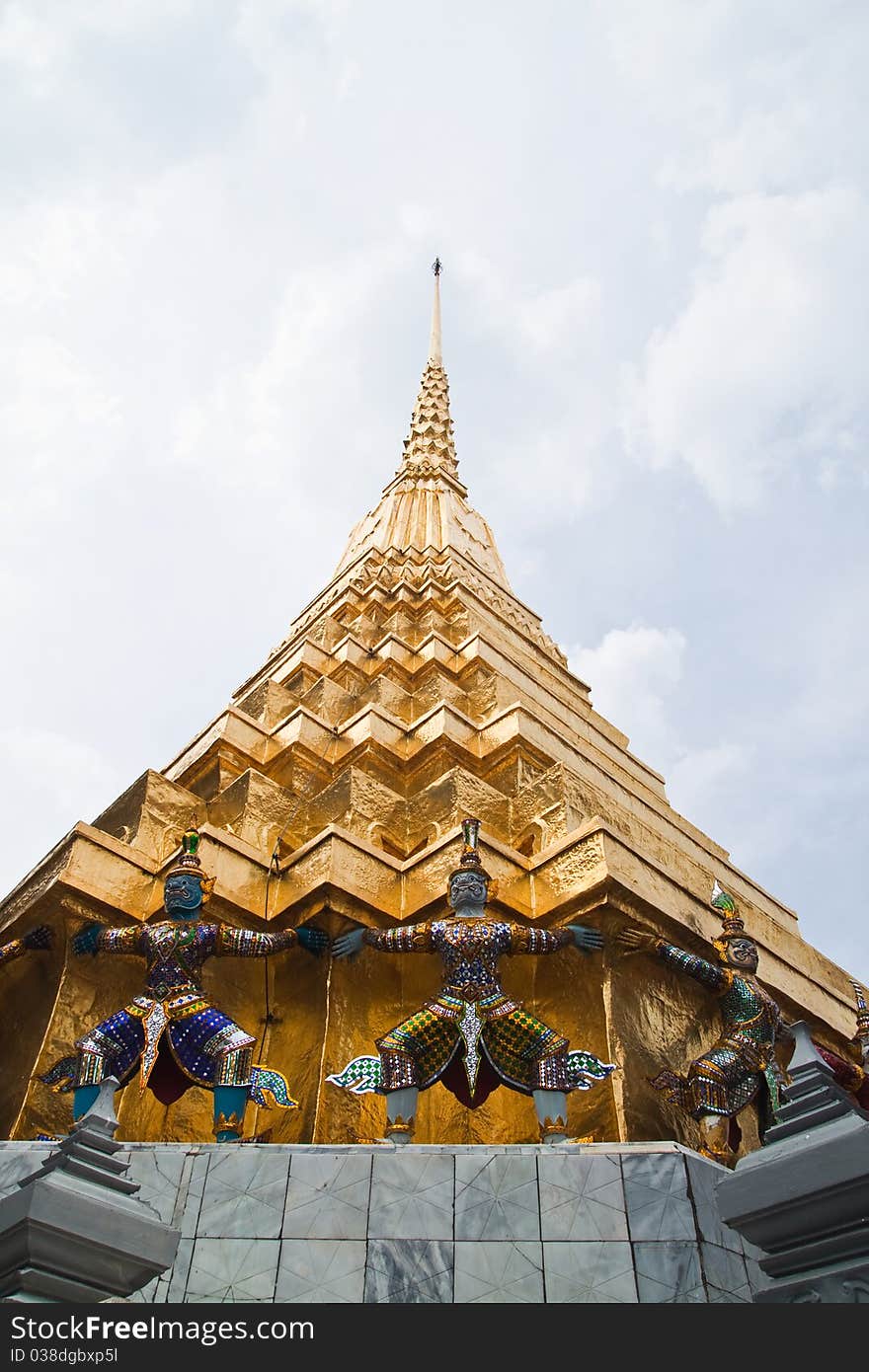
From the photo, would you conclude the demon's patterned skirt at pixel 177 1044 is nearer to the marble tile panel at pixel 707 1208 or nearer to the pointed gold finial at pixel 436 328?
the marble tile panel at pixel 707 1208

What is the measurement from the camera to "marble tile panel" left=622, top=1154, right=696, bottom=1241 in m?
5.95

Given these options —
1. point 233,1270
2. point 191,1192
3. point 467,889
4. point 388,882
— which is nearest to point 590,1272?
point 233,1270

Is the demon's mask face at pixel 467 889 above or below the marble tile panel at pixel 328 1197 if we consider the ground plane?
above

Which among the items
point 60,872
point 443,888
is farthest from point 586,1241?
point 60,872

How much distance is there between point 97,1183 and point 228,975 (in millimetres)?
4670

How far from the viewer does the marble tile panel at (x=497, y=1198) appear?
606 cm

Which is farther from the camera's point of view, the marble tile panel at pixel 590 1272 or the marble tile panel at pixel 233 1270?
the marble tile panel at pixel 233 1270

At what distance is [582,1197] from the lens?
20.2 ft

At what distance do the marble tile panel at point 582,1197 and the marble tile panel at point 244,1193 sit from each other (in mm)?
1548

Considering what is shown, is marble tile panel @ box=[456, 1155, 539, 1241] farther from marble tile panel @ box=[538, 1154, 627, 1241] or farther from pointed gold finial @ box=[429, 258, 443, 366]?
pointed gold finial @ box=[429, 258, 443, 366]

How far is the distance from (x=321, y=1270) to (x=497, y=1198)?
106cm

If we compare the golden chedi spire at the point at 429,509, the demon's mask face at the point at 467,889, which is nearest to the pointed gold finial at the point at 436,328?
the golden chedi spire at the point at 429,509
